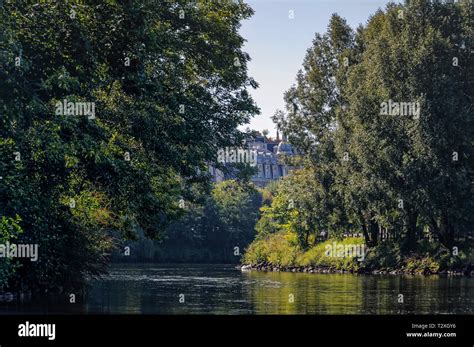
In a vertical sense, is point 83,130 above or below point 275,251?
above

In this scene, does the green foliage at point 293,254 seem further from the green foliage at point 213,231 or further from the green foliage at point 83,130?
the green foliage at point 83,130

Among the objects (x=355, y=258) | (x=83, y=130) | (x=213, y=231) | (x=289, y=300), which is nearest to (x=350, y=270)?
(x=355, y=258)

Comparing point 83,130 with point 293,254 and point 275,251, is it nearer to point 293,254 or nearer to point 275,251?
point 293,254

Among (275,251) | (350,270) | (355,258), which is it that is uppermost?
(275,251)

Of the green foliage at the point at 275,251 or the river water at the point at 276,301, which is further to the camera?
the green foliage at the point at 275,251

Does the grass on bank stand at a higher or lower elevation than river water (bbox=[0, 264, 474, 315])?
higher

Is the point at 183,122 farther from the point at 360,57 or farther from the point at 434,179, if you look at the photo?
the point at 360,57

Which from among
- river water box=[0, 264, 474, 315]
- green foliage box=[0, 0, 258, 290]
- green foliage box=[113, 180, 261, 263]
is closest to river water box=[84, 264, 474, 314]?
river water box=[0, 264, 474, 315]

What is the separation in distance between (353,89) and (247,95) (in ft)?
67.3

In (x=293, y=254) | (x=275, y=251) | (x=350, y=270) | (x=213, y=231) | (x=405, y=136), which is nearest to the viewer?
(x=405, y=136)

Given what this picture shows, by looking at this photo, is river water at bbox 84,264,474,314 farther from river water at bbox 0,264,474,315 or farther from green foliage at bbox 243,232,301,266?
green foliage at bbox 243,232,301,266

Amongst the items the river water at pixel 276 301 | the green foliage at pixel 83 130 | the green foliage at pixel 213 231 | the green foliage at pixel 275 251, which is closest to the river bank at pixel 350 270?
the green foliage at pixel 275 251

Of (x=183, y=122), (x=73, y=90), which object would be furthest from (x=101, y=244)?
(x=73, y=90)

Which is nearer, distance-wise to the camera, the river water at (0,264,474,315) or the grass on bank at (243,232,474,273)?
the river water at (0,264,474,315)
